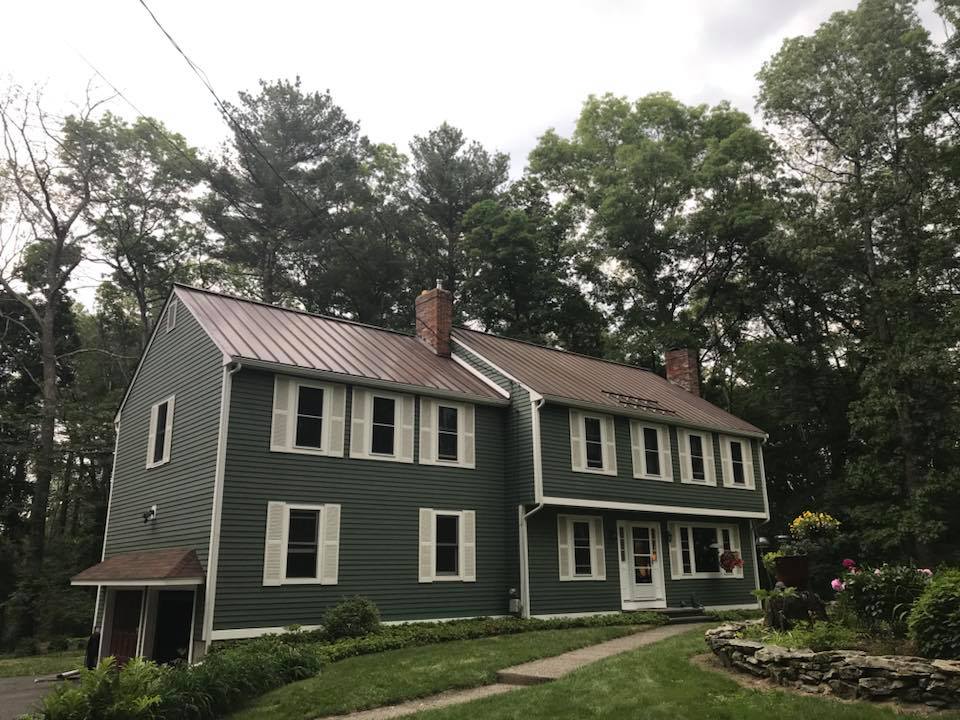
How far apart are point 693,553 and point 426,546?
9203 millimetres

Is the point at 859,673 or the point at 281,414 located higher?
the point at 281,414

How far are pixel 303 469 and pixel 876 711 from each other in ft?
35.0

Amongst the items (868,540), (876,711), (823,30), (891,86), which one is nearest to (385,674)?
(876,711)

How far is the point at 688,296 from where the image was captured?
37.5 metres

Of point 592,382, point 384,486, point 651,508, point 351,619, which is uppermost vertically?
point 592,382

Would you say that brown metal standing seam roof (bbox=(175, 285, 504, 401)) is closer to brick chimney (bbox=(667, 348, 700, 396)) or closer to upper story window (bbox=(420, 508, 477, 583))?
upper story window (bbox=(420, 508, 477, 583))

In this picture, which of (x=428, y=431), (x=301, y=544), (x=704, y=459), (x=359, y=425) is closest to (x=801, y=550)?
(x=428, y=431)

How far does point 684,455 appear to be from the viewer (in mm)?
21797

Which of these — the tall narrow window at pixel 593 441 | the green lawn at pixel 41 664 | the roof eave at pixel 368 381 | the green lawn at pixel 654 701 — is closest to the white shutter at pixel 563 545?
the tall narrow window at pixel 593 441

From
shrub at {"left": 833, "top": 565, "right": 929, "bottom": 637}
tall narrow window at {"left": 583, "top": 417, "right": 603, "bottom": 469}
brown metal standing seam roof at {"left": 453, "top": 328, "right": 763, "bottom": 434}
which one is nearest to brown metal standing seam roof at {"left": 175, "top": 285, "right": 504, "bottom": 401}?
brown metal standing seam roof at {"left": 453, "top": 328, "right": 763, "bottom": 434}

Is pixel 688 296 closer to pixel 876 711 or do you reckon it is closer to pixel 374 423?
pixel 374 423

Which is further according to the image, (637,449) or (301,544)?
(637,449)

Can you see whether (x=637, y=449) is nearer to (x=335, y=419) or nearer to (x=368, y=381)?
(x=368, y=381)

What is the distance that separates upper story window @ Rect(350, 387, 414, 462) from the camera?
52.5ft
